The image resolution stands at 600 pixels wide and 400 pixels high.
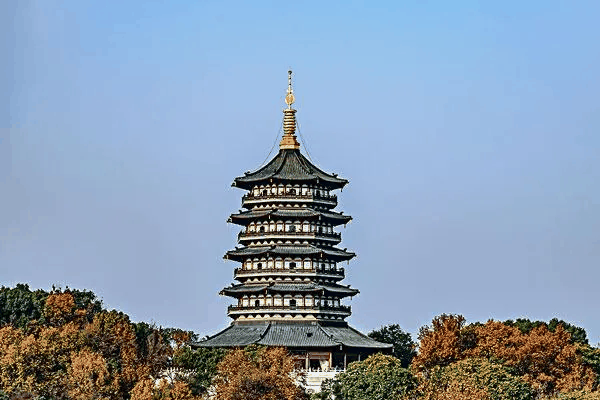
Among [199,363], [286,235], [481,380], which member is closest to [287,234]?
[286,235]

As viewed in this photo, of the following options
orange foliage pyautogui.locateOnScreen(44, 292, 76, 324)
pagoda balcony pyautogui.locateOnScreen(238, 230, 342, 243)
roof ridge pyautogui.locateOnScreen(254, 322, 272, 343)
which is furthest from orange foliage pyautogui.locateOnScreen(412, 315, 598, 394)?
orange foliage pyautogui.locateOnScreen(44, 292, 76, 324)

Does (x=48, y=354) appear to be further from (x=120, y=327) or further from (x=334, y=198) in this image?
(x=334, y=198)

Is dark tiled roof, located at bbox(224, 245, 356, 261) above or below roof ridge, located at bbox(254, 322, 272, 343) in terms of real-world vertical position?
above

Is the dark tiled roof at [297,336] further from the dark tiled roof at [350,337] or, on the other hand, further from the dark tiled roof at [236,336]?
the dark tiled roof at [350,337]

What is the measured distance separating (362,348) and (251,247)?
1221cm

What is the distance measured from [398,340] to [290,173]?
21.2m

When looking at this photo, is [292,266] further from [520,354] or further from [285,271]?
[520,354]

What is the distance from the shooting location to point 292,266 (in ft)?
365

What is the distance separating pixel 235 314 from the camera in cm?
11175

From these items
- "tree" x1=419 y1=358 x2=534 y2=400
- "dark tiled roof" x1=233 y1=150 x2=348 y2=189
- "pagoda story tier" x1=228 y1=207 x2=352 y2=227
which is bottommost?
"tree" x1=419 y1=358 x2=534 y2=400

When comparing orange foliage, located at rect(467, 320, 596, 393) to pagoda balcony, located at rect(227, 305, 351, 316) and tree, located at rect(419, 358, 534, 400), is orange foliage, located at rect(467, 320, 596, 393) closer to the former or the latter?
tree, located at rect(419, 358, 534, 400)

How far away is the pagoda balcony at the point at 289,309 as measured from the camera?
360 ft

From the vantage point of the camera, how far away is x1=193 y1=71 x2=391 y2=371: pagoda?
108m

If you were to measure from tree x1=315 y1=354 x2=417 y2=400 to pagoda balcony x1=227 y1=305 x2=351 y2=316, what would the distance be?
13.8 metres
